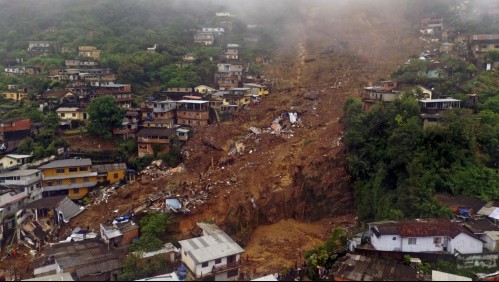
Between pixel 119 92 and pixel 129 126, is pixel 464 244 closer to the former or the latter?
pixel 129 126

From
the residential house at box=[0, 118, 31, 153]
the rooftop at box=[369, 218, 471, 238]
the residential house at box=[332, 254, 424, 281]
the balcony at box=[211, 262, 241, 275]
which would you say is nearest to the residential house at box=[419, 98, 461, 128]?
the rooftop at box=[369, 218, 471, 238]

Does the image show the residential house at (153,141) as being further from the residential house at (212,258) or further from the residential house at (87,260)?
the residential house at (212,258)

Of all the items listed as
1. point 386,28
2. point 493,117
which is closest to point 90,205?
point 493,117

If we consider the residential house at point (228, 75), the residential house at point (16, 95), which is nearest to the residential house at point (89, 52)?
the residential house at point (16, 95)

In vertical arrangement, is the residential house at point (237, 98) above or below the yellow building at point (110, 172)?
above

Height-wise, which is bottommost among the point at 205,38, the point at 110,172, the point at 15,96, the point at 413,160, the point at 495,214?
the point at 110,172

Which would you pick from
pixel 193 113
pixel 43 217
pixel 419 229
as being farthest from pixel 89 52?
pixel 419 229
